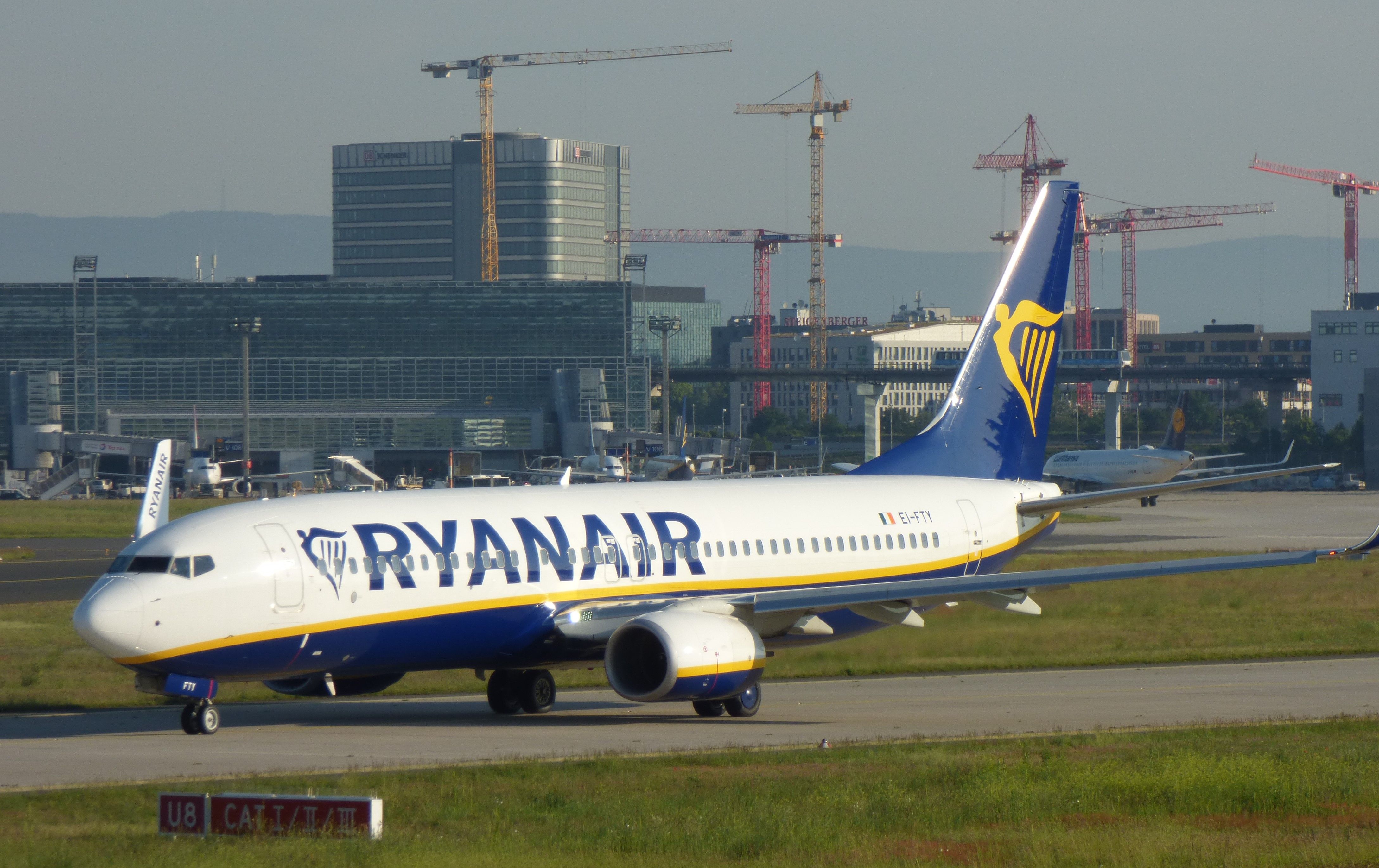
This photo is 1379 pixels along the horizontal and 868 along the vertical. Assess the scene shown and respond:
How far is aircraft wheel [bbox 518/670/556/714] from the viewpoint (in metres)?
32.1

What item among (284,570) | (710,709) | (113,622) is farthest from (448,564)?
(710,709)

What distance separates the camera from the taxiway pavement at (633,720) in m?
25.4

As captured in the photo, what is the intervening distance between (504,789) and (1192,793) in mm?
8726

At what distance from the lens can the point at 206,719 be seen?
1096 inches

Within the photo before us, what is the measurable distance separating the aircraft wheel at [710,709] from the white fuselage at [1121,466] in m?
99.7

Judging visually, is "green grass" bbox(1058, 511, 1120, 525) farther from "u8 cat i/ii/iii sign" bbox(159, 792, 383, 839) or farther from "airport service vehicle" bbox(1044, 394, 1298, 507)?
"u8 cat i/ii/iii sign" bbox(159, 792, 383, 839)

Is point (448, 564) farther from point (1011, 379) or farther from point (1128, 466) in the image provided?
point (1128, 466)

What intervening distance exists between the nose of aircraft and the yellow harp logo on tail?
21739mm

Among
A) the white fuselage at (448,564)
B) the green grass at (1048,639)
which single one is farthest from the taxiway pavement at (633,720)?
the white fuselage at (448,564)

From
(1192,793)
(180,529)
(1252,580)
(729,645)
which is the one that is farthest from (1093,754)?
(1252,580)

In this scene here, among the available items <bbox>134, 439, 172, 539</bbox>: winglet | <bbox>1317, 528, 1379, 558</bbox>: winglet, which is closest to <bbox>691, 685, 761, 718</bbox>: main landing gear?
<bbox>1317, 528, 1379, 558</bbox>: winglet

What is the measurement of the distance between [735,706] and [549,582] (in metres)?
4.45

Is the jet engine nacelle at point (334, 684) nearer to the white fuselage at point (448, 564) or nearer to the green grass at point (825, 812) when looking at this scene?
the white fuselage at point (448, 564)

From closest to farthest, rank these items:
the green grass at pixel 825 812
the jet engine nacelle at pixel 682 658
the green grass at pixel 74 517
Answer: the green grass at pixel 825 812 → the jet engine nacelle at pixel 682 658 → the green grass at pixel 74 517
